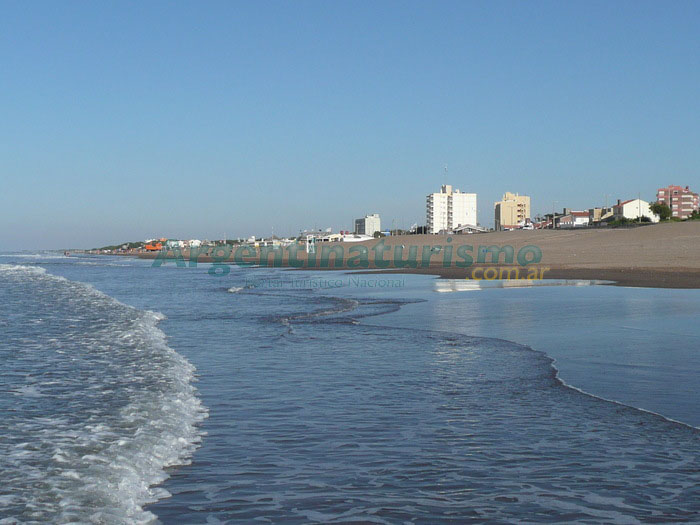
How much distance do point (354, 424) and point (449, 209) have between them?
191 meters

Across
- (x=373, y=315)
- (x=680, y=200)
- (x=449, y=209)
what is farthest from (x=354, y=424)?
(x=449, y=209)

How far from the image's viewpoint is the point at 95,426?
21.2 feet

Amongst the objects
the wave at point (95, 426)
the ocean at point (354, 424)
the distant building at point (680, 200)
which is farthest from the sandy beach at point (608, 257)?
the distant building at point (680, 200)

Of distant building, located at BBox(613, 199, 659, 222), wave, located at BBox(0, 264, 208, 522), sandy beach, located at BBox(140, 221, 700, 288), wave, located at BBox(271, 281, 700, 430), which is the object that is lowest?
wave, located at BBox(0, 264, 208, 522)

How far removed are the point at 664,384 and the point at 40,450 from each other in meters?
6.51

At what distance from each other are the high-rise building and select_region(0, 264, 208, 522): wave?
7176 inches

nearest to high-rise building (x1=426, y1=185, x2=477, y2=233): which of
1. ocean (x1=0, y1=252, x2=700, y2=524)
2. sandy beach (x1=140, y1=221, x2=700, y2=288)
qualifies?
sandy beach (x1=140, y1=221, x2=700, y2=288)

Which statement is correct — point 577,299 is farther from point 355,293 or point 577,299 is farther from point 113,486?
point 113,486

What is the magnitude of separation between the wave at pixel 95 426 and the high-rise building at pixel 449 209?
182279 millimetres

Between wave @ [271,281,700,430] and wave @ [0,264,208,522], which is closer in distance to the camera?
wave @ [0,264,208,522]

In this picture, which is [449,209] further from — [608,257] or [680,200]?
[608,257]

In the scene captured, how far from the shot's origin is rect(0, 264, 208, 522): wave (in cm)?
462

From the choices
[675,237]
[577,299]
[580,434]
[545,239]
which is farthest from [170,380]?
[545,239]

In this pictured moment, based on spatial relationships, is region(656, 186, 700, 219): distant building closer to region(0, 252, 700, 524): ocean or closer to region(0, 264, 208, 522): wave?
region(0, 252, 700, 524): ocean
